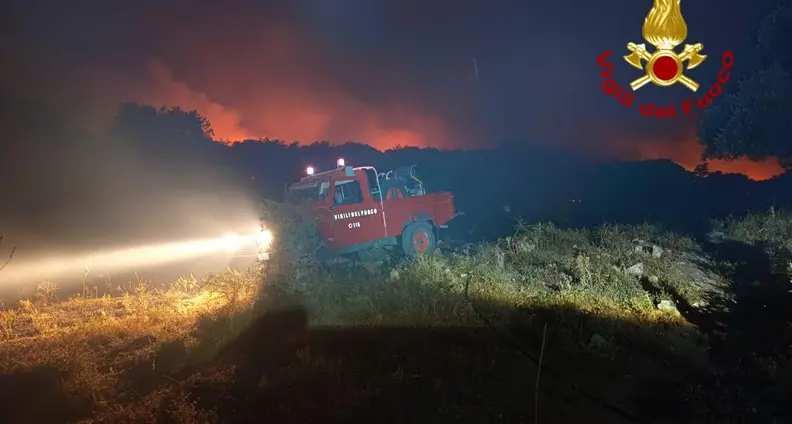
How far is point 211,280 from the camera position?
958 cm

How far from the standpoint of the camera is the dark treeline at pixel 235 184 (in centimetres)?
1562

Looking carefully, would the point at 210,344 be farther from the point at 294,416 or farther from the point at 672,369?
the point at 672,369

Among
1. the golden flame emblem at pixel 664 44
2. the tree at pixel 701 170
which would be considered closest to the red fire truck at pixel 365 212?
the golden flame emblem at pixel 664 44

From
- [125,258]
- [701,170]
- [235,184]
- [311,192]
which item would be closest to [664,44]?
[311,192]

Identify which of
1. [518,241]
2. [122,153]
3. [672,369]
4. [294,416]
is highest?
[122,153]

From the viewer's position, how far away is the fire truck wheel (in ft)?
38.0

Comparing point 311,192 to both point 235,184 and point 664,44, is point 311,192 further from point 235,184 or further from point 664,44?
point 235,184

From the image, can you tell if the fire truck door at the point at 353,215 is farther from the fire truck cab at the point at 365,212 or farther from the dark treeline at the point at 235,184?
the dark treeline at the point at 235,184

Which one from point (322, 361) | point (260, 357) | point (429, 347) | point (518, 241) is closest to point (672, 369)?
point (429, 347)

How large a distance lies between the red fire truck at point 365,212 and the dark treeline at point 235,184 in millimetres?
2921

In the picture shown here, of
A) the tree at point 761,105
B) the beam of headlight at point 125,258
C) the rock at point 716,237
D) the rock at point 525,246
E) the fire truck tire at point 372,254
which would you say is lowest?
the rock at point 716,237

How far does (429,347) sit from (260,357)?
202cm

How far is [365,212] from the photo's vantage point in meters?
10.8

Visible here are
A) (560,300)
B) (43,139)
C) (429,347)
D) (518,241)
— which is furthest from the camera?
(43,139)
